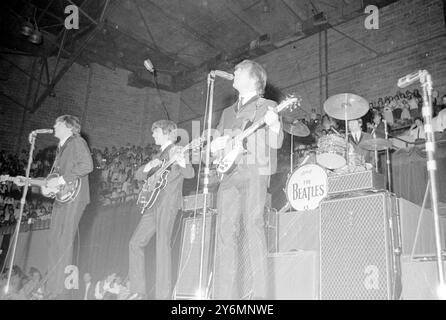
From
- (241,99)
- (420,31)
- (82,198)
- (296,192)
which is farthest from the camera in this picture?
(420,31)

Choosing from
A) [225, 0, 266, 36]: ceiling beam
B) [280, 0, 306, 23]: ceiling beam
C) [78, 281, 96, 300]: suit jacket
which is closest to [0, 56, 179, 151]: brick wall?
[225, 0, 266, 36]: ceiling beam

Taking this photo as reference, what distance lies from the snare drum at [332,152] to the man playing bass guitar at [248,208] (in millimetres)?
2011

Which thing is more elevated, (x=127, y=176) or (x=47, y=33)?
(x=47, y=33)

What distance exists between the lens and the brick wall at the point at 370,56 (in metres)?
8.80

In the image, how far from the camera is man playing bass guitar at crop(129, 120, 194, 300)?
3.83 m

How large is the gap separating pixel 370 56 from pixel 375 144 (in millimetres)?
5031

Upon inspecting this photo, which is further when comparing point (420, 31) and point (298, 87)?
point (298, 87)

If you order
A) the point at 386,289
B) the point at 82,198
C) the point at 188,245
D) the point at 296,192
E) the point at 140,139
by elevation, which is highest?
the point at 140,139

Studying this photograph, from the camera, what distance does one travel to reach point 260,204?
9.65 ft

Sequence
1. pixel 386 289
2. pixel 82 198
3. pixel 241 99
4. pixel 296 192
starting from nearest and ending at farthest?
pixel 386 289 < pixel 241 99 < pixel 82 198 < pixel 296 192

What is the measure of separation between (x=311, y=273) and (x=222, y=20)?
8.91m

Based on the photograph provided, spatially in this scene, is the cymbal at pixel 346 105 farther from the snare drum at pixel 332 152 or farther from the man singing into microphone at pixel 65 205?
the man singing into microphone at pixel 65 205
